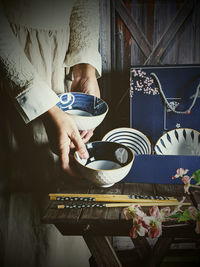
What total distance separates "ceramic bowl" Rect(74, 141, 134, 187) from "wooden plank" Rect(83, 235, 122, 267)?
8.3 inches

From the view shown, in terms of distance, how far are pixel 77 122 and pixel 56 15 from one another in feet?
1.45

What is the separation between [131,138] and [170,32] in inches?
18.8

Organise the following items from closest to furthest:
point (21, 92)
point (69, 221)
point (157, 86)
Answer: point (69, 221) → point (21, 92) → point (157, 86)

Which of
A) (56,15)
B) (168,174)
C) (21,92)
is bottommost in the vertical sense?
(168,174)

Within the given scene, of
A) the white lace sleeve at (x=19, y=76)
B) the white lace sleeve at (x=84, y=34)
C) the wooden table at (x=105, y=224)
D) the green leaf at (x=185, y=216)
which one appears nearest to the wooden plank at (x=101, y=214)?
the wooden table at (x=105, y=224)

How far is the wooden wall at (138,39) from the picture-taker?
106 cm

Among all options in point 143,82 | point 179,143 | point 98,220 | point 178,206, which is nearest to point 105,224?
point 98,220

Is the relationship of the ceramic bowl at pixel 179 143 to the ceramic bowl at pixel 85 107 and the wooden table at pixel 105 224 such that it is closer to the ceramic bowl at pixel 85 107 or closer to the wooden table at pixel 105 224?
the wooden table at pixel 105 224

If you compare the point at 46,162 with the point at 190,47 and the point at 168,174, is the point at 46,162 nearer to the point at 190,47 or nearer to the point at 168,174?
the point at 168,174

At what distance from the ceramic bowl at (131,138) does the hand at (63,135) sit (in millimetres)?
→ 132

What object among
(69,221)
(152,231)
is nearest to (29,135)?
(69,221)

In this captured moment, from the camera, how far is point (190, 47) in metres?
1.09

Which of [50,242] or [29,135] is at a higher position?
[29,135]

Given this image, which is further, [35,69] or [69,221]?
[35,69]
